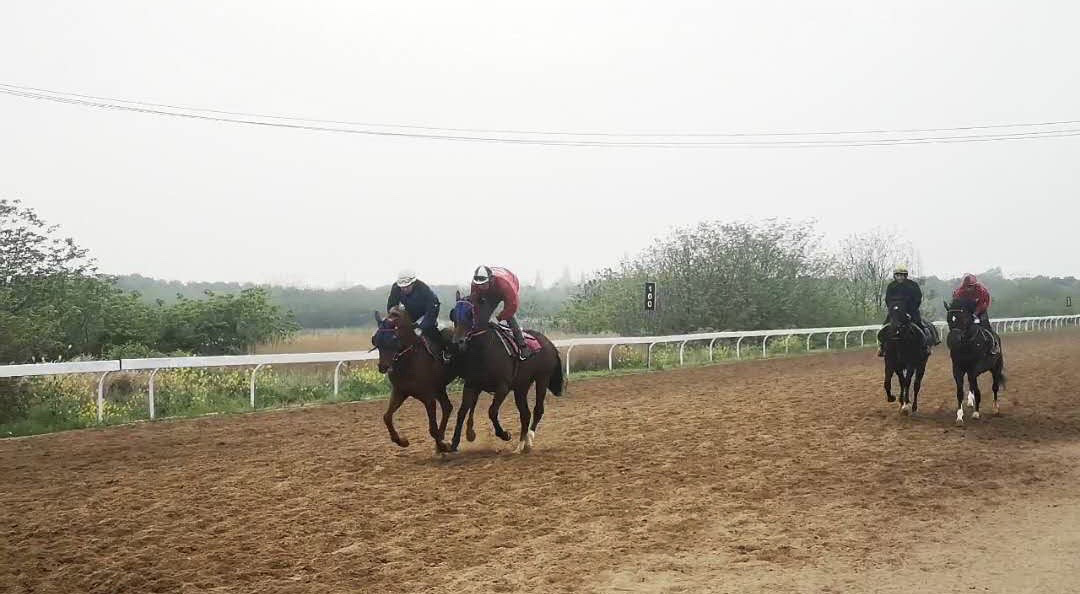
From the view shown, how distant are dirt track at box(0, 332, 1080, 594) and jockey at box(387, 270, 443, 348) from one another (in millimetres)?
1566

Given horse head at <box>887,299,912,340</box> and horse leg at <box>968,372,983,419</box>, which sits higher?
horse head at <box>887,299,912,340</box>

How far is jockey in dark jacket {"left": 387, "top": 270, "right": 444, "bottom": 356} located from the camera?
10609 mm

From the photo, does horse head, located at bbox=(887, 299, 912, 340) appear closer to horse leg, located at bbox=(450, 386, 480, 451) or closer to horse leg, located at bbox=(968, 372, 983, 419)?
horse leg, located at bbox=(968, 372, 983, 419)

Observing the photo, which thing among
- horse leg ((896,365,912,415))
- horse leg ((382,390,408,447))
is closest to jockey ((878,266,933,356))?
horse leg ((896,365,912,415))

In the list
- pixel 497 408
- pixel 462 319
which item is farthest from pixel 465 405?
pixel 462 319

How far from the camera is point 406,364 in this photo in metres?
10.4

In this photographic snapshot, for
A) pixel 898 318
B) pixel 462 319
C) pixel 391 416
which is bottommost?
pixel 391 416

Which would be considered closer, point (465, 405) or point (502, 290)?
point (465, 405)

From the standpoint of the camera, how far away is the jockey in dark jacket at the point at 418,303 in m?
10.6

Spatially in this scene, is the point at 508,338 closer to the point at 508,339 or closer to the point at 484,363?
the point at 508,339

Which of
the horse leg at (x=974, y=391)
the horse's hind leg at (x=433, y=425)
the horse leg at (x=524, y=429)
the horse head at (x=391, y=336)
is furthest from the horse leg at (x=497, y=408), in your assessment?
the horse leg at (x=974, y=391)

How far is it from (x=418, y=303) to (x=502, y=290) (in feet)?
3.53

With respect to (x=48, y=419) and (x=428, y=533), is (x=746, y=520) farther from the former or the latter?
(x=48, y=419)

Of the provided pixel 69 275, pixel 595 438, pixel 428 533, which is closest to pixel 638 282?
pixel 69 275
